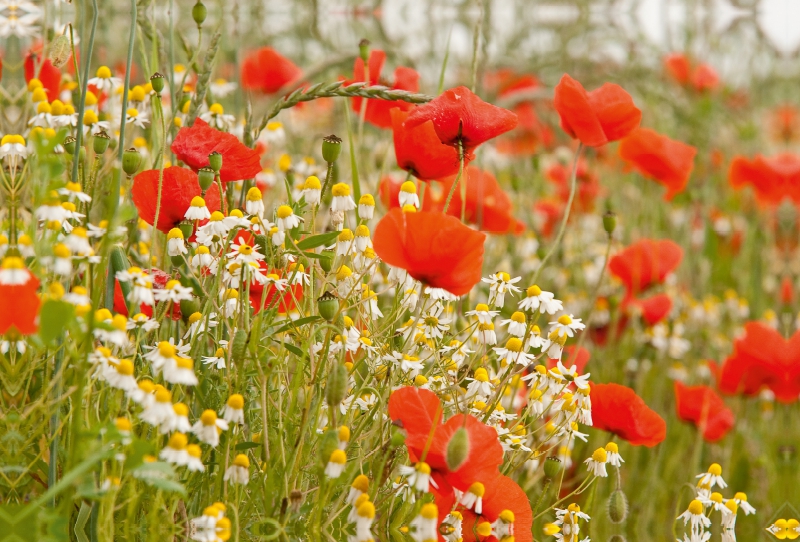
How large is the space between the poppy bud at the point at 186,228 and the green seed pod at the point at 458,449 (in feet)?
1.61

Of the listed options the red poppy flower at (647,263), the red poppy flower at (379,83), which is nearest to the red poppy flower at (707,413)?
the red poppy flower at (647,263)

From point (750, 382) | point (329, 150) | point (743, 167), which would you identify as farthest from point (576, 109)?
point (743, 167)

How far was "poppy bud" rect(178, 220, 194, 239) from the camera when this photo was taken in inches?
46.9

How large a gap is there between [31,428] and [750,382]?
5.07 ft

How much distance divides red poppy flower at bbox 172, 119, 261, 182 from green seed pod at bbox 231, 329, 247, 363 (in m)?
0.32

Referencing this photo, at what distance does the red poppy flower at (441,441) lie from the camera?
38.9 inches

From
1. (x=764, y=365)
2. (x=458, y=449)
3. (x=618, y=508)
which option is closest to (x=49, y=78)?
(x=458, y=449)

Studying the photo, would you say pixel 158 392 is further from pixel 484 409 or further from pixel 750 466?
pixel 750 466

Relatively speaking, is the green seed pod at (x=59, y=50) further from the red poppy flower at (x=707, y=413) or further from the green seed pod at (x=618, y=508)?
the red poppy flower at (x=707, y=413)

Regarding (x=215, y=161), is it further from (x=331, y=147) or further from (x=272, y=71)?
(x=272, y=71)

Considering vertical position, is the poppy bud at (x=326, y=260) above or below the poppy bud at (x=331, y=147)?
below

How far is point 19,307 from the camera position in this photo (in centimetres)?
86

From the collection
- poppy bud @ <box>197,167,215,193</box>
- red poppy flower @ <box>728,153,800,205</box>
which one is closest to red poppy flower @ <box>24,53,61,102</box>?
poppy bud @ <box>197,167,215,193</box>

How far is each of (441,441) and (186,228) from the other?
1.49 feet
